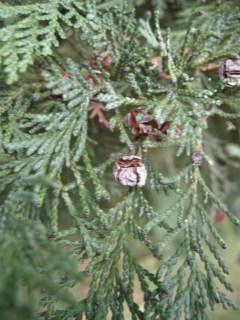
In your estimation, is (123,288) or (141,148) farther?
(141,148)

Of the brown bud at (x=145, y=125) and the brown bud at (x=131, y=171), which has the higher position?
the brown bud at (x=145, y=125)

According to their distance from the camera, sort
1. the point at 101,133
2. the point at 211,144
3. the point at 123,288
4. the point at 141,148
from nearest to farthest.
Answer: the point at 123,288
the point at 141,148
the point at 101,133
the point at 211,144

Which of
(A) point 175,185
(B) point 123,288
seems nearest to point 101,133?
(A) point 175,185

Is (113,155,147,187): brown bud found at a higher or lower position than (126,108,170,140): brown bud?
lower

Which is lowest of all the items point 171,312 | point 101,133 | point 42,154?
point 171,312

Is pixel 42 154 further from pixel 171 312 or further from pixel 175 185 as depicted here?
pixel 171 312

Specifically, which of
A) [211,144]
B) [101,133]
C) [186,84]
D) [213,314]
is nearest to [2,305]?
[186,84]

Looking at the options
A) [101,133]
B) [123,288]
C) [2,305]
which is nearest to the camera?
[2,305]

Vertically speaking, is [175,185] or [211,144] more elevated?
[175,185]

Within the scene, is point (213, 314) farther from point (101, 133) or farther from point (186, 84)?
point (186, 84)
